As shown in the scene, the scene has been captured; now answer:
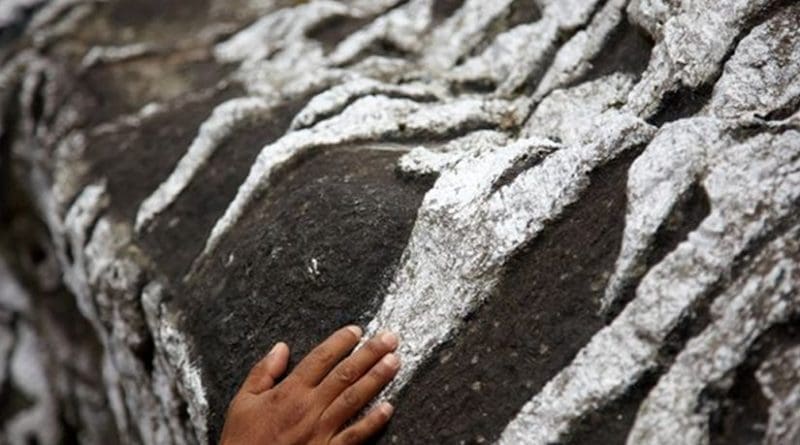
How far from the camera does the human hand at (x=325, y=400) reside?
171 centimetres

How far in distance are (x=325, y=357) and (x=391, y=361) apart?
0.14 meters

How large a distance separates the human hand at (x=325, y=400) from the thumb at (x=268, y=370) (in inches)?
0.7

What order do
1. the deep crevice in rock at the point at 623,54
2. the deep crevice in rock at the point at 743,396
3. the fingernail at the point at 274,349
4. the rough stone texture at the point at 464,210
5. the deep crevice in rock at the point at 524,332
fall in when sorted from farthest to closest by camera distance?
the deep crevice in rock at the point at 623,54 < the fingernail at the point at 274,349 < the deep crevice in rock at the point at 524,332 < the rough stone texture at the point at 464,210 < the deep crevice in rock at the point at 743,396

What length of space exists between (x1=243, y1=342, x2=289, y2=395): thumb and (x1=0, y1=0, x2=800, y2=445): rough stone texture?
1.6 inches

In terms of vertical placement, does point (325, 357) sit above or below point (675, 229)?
below

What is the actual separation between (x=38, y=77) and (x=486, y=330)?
2624mm

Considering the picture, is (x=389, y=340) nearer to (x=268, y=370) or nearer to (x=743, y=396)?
(x=268, y=370)

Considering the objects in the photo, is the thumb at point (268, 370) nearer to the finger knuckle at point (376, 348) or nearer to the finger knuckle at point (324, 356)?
the finger knuckle at point (324, 356)

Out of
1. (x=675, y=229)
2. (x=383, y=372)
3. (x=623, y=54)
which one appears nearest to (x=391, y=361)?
(x=383, y=372)

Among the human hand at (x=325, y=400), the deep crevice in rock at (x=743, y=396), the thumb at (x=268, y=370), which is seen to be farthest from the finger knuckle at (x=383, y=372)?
the deep crevice in rock at (x=743, y=396)

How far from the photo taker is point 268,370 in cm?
189

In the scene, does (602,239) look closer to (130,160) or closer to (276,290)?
(276,290)

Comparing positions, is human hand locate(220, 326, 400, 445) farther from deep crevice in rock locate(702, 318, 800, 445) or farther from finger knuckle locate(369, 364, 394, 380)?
deep crevice in rock locate(702, 318, 800, 445)

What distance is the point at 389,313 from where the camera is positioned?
72.1 inches
